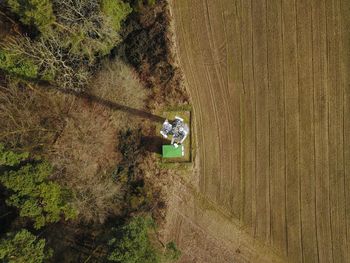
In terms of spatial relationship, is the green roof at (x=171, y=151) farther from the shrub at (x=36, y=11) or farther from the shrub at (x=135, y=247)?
the shrub at (x=36, y=11)

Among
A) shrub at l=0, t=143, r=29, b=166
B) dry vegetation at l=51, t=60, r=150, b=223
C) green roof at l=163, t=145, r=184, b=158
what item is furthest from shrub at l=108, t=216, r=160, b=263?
shrub at l=0, t=143, r=29, b=166

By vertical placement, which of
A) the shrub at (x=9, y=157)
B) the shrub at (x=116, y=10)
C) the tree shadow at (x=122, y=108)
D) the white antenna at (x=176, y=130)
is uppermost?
the shrub at (x=116, y=10)

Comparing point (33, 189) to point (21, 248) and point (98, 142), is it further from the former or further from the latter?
point (98, 142)

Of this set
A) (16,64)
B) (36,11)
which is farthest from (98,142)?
(36,11)

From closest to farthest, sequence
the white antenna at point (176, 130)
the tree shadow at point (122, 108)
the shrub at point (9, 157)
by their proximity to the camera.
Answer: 1. the shrub at point (9, 157)
2. the white antenna at point (176, 130)
3. the tree shadow at point (122, 108)

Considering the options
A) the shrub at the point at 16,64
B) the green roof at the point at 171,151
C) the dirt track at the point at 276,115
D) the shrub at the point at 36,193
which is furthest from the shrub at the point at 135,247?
the shrub at the point at 16,64

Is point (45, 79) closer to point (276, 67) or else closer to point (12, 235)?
point (12, 235)

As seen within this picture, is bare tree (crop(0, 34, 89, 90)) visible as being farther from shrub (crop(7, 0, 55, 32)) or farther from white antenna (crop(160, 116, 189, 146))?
white antenna (crop(160, 116, 189, 146))
